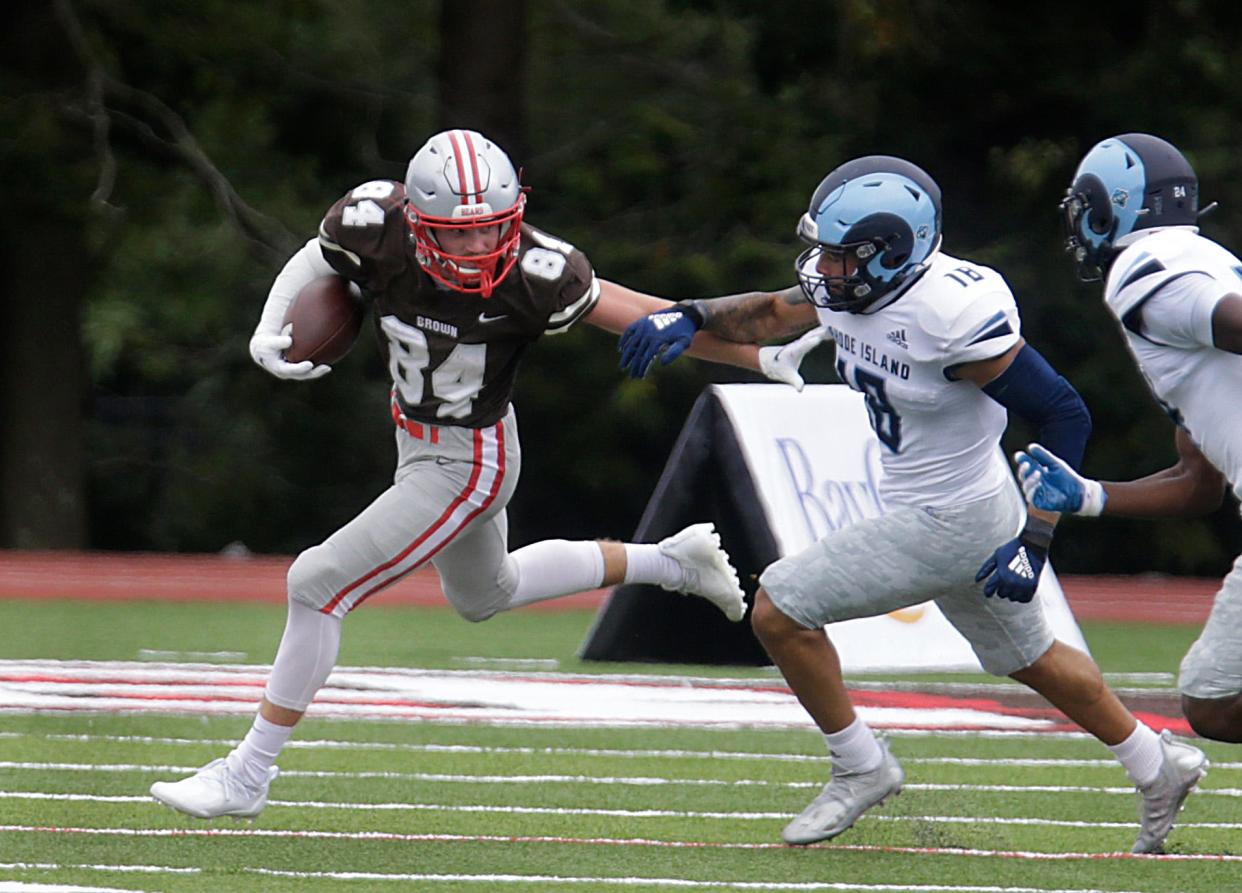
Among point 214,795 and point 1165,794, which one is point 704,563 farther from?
point 214,795

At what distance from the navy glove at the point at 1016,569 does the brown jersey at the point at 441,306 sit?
117 centimetres

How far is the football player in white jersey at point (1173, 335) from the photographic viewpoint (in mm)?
4285

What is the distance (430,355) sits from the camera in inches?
191

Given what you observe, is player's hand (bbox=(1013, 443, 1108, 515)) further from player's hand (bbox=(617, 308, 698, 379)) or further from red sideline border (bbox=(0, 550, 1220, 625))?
red sideline border (bbox=(0, 550, 1220, 625))

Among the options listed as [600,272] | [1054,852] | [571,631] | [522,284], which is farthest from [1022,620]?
[600,272]

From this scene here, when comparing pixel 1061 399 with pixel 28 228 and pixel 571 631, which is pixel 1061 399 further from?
pixel 28 228

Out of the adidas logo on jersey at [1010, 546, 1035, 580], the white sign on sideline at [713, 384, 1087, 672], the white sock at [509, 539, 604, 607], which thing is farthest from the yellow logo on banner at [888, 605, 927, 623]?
the adidas logo on jersey at [1010, 546, 1035, 580]

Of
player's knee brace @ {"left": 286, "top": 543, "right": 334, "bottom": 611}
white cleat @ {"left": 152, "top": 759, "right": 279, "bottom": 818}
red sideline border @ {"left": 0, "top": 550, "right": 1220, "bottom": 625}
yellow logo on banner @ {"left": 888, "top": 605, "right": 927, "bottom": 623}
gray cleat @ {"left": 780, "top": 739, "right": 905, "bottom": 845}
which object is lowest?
red sideline border @ {"left": 0, "top": 550, "right": 1220, "bottom": 625}

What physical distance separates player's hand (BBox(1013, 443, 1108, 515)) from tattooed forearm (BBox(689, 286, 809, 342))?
885 millimetres

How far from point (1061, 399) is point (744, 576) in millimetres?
3283

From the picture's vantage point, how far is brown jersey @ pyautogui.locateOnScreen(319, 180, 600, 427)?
15.8 ft

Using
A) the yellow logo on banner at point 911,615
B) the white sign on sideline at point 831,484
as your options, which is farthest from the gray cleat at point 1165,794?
the yellow logo on banner at point 911,615

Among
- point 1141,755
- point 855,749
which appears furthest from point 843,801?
point 1141,755

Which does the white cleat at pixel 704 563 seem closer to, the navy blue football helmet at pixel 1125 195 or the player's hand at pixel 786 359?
the player's hand at pixel 786 359
